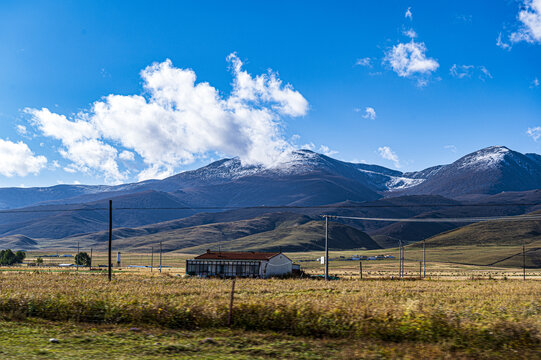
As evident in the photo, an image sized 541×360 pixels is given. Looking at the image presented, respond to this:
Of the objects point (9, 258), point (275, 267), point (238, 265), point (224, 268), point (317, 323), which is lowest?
point (9, 258)

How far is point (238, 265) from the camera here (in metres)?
72.9

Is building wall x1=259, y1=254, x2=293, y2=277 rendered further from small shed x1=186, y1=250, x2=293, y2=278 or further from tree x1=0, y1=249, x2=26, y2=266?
tree x1=0, y1=249, x2=26, y2=266

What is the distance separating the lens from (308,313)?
16.5 meters

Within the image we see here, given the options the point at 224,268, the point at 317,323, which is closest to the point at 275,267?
the point at 224,268

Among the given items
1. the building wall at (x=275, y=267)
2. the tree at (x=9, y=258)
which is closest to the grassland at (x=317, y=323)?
the building wall at (x=275, y=267)

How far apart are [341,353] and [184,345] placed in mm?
4896

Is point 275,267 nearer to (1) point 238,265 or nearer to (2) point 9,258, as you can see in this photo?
(1) point 238,265

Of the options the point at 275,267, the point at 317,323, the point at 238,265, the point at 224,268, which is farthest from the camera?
the point at 275,267

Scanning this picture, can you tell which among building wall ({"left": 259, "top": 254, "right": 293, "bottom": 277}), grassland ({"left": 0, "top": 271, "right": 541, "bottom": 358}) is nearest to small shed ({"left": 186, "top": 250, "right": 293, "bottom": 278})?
building wall ({"left": 259, "top": 254, "right": 293, "bottom": 277})

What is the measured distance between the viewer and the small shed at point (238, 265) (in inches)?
2852

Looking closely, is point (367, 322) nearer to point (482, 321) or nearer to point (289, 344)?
point (289, 344)

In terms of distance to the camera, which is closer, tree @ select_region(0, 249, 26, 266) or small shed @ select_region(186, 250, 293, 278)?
small shed @ select_region(186, 250, 293, 278)

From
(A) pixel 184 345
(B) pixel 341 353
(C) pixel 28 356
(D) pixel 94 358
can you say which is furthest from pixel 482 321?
(C) pixel 28 356

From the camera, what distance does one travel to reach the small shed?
238 ft
